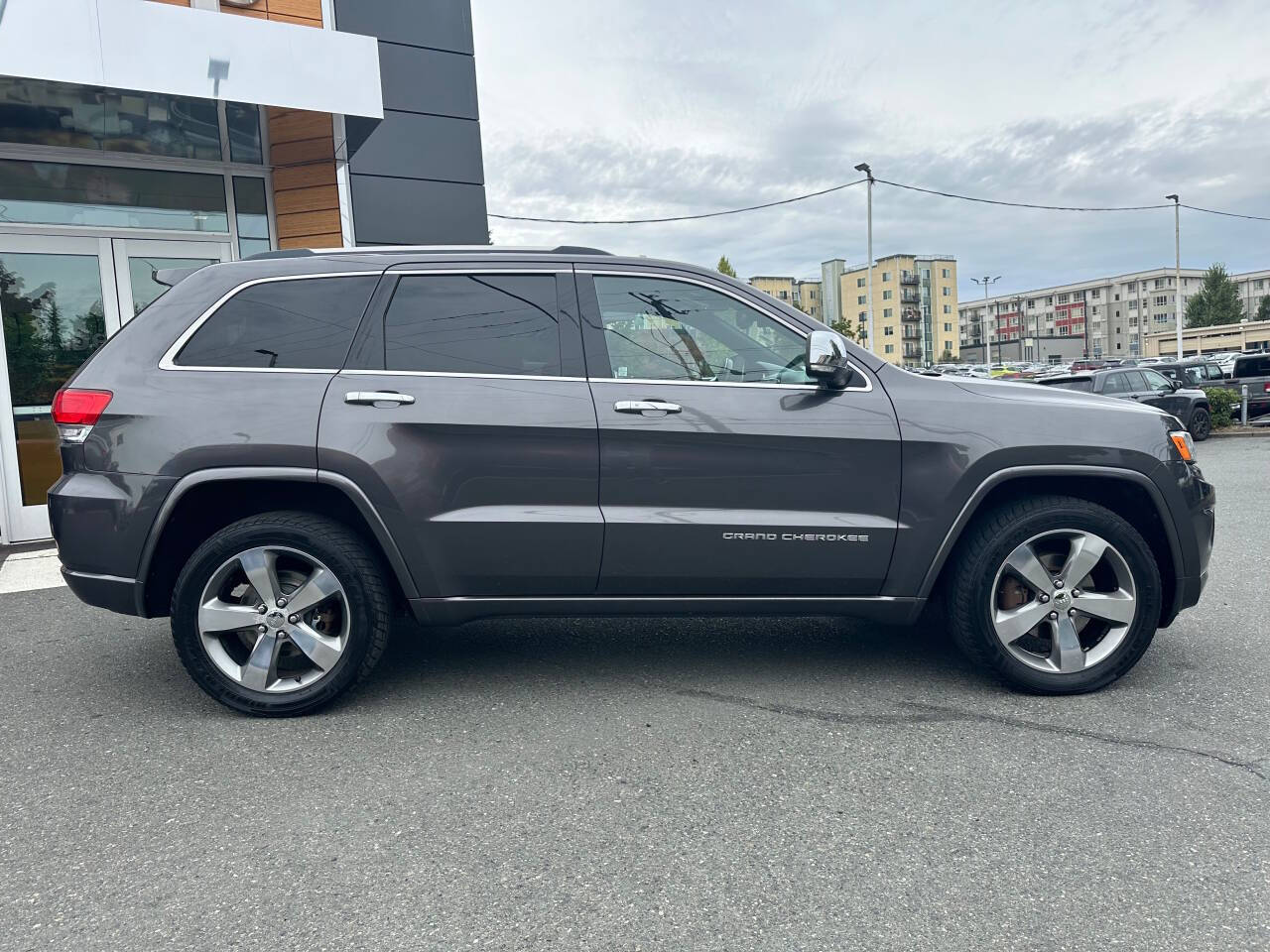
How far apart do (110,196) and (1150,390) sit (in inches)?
635

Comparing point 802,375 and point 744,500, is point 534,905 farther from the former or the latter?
point 802,375

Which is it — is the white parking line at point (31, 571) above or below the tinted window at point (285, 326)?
below

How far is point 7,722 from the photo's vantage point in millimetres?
3727

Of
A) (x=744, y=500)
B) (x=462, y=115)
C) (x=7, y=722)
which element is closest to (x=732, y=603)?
A: (x=744, y=500)

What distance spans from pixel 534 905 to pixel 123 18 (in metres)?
7.13

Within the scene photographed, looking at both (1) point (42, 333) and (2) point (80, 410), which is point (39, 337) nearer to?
(1) point (42, 333)

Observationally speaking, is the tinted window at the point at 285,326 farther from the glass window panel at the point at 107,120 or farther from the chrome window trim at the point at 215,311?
the glass window panel at the point at 107,120

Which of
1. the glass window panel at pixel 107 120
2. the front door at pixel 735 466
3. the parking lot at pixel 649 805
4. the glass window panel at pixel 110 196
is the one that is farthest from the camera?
the glass window panel at pixel 110 196

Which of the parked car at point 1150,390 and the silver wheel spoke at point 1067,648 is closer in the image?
the silver wheel spoke at point 1067,648

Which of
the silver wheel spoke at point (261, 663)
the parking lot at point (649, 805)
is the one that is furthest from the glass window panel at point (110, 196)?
the silver wheel spoke at point (261, 663)

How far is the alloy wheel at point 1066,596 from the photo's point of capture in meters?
3.70

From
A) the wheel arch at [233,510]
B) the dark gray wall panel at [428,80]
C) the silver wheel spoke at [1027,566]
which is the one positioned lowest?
the silver wheel spoke at [1027,566]

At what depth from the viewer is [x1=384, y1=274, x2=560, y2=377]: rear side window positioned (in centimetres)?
371

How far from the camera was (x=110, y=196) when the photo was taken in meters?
8.28
